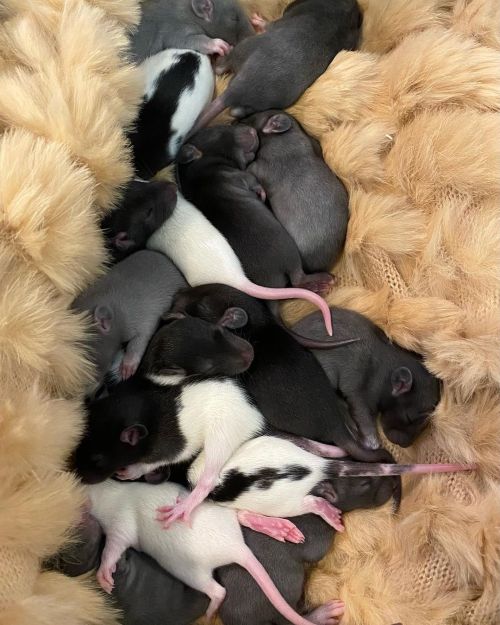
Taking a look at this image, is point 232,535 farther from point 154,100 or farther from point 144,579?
point 154,100

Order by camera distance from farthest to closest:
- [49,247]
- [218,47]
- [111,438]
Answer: [218,47] → [111,438] → [49,247]

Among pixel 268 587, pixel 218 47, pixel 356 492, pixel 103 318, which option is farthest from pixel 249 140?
pixel 268 587

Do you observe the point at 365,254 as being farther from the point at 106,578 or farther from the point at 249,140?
the point at 106,578

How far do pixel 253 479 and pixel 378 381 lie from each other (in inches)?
11.4

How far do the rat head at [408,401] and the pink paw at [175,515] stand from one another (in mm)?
379

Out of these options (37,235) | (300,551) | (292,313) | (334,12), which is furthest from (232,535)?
(334,12)

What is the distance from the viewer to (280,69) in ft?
4.33

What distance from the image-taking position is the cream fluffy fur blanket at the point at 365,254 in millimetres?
874

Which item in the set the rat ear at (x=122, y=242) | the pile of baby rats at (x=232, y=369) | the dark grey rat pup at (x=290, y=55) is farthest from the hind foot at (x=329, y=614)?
the dark grey rat pup at (x=290, y=55)

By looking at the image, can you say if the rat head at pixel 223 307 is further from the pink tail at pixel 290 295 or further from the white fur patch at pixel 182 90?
the white fur patch at pixel 182 90

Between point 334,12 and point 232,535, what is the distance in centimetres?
103

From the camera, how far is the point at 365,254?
1227mm

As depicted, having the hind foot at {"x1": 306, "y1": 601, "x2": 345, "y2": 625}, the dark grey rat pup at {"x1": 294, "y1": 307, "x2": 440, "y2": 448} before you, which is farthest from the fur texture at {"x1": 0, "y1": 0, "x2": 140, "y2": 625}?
the dark grey rat pup at {"x1": 294, "y1": 307, "x2": 440, "y2": 448}

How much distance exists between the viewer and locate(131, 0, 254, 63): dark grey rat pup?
139 centimetres
